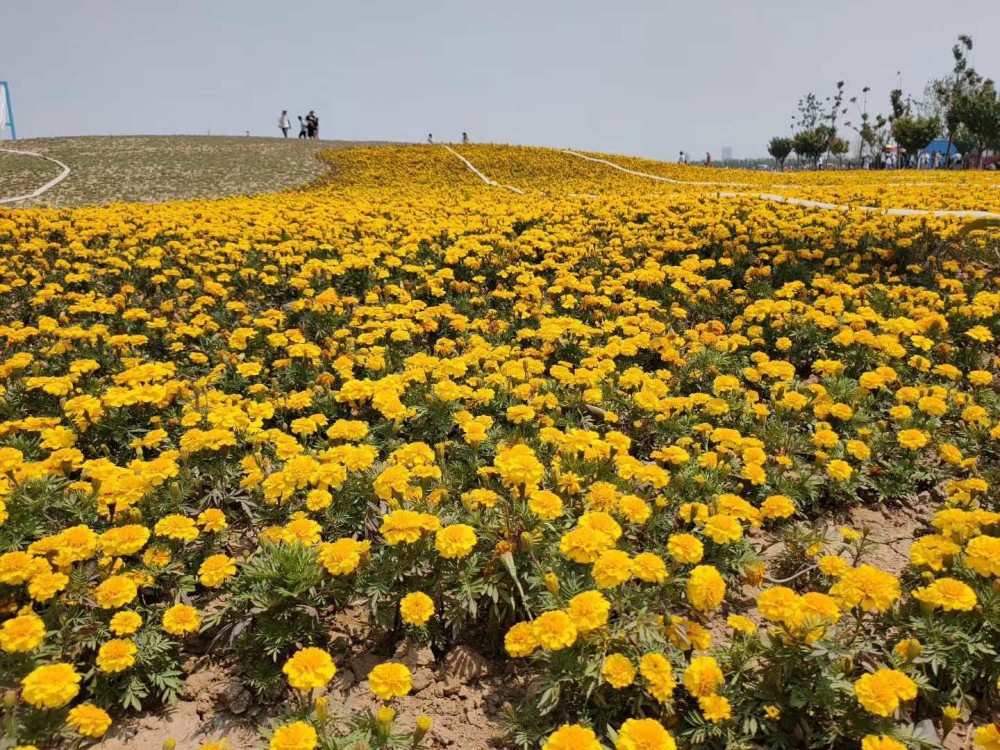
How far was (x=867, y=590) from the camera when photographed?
254 centimetres

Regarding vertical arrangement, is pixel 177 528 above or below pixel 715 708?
above

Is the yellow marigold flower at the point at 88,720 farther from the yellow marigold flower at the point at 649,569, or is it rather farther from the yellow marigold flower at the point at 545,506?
the yellow marigold flower at the point at 649,569

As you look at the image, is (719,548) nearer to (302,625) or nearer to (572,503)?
(572,503)

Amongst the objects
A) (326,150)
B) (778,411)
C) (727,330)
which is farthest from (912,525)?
(326,150)

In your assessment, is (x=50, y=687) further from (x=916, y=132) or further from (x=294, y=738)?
(x=916, y=132)

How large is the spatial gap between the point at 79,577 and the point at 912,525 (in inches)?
198

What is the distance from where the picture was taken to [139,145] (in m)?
25.8

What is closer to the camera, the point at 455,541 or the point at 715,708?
the point at 715,708

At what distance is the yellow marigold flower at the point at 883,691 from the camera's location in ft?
6.96

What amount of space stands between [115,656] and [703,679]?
248 cm

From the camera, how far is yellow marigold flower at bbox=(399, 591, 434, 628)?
2654 mm

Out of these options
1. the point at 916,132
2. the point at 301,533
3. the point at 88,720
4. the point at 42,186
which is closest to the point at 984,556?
the point at 301,533

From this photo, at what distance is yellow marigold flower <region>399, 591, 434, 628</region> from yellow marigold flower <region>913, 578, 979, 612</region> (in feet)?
7.28

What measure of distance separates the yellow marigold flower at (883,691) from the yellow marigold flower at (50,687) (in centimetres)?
298
